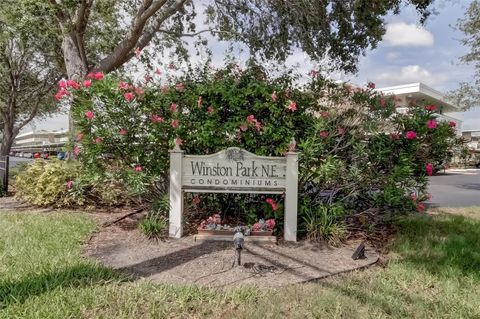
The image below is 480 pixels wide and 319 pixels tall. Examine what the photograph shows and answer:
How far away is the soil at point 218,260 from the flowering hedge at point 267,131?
2.56ft

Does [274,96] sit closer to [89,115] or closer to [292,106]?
[292,106]

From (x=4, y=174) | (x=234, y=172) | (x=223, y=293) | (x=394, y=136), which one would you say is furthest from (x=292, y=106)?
(x=4, y=174)

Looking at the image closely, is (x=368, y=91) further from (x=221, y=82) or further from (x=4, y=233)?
(x=4, y=233)

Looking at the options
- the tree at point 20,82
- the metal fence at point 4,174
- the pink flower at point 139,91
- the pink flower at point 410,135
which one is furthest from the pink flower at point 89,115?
the tree at point 20,82

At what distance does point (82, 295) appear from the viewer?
310 centimetres

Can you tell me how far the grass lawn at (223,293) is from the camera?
296 cm

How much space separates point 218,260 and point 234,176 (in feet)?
4.23

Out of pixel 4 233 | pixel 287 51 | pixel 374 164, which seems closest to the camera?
pixel 4 233

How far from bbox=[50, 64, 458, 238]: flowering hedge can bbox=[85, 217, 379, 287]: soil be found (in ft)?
2.56

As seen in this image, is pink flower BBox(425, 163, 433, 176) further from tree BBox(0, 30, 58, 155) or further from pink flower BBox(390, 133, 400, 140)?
tree BBox(0, 30, 58, 155)

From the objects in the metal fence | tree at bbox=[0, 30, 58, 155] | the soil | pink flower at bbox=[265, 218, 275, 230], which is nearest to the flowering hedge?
pink flower at bbox=[265, 218, 275, 230]

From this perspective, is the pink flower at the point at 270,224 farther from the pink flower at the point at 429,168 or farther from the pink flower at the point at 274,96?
the pink flower at the point at 429,168

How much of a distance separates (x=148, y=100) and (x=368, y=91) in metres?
3.31

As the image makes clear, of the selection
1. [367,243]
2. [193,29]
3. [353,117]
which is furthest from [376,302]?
[193,29]
